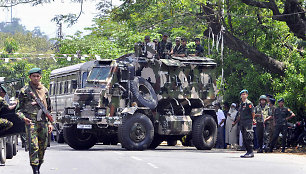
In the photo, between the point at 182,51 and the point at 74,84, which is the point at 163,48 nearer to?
the point at 182,51

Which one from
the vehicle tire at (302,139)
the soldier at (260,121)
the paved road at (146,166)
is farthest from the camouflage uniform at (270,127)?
the paved road at (146,166)

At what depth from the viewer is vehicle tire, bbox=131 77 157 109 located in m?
23.2

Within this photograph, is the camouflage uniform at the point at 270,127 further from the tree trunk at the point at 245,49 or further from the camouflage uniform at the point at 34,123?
the camouflage uniform at the point at 34,123

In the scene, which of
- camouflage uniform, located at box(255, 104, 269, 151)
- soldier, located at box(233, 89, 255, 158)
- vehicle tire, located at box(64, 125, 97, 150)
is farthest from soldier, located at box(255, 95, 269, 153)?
vehicle tire, located at box(64, 125, 97, 150)

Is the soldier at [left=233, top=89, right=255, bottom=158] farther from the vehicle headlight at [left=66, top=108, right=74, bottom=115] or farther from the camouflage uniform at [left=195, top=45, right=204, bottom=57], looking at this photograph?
the camouflage uniform at [left=195, top=45, right=204, bottom=57]

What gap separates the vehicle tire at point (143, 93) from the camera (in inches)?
914

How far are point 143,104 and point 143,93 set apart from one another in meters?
0.43

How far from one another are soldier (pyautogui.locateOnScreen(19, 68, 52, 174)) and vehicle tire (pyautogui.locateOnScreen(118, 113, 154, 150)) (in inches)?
369

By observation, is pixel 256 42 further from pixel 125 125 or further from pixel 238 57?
pixel 125 125

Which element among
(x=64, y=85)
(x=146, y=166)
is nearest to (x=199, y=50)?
(x=64, y=85)

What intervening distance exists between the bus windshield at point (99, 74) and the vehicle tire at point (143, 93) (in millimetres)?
957

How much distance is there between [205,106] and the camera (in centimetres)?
2594

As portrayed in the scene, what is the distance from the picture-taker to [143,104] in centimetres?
2325

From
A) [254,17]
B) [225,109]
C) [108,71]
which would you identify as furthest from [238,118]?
[254,17]
